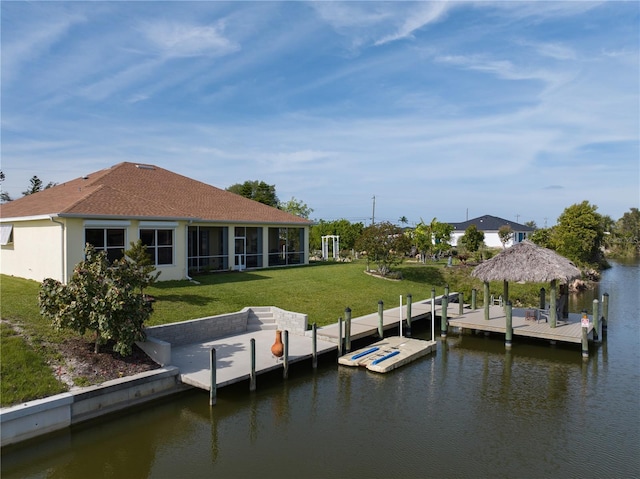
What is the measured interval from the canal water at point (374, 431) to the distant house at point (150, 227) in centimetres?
979

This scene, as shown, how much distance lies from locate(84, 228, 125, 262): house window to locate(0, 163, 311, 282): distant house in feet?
0.13

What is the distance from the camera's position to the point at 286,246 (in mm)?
30375

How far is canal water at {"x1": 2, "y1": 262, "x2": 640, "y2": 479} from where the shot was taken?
8.66 m

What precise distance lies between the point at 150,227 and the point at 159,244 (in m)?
1.02

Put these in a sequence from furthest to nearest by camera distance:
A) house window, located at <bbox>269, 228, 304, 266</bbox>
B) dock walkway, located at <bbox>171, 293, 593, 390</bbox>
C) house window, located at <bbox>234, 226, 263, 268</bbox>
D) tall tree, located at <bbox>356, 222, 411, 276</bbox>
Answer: house window, located at <bbox>269, 228, 304, 266</bbox>
house window, located at <bbox>234, 226, 263, 268</bbox>
tall tree, located at <bbox>356, 222, 411, 276</bbox>
dock walkway, located at <bbox>171, 293, 593, 390</bbox>

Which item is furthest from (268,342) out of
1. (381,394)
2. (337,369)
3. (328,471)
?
(328,471)

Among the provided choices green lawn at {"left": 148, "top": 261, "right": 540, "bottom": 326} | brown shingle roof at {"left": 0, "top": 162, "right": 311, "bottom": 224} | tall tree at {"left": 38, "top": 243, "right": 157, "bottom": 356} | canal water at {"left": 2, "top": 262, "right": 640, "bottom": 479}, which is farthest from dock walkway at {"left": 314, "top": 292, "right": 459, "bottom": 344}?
brown shingle roof at {"left": 0, "top": 162, "right": 311, "bottom": 224}

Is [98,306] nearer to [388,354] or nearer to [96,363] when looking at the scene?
[96,363]

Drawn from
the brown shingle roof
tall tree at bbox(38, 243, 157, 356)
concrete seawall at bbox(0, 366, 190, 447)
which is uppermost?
the brown shingle roof

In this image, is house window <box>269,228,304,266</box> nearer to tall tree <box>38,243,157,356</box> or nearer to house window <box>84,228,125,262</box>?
house window <box>84,228,125,262</box>

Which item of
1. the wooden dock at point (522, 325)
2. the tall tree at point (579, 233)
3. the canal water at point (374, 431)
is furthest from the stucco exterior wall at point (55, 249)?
the tall tree at point (579, 233)

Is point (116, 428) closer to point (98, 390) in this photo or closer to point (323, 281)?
point (98, 390)

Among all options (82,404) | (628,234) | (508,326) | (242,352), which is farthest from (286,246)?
(628,234)

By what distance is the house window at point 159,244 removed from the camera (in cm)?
2016
